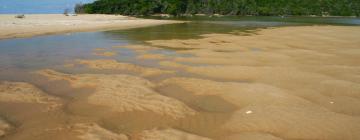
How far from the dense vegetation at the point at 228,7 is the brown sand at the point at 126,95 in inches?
3810

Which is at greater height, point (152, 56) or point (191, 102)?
point (152, 56)

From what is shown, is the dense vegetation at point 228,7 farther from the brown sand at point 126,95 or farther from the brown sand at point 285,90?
the brown sand at point 126,95

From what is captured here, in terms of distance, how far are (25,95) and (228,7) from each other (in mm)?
119505

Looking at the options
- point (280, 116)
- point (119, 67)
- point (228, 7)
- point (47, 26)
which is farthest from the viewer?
point (228, 7)

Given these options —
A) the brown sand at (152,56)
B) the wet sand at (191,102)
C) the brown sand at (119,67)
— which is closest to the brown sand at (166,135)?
the wet sand at (191,102)

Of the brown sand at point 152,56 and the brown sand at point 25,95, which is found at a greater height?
the brown sand at point 152,56

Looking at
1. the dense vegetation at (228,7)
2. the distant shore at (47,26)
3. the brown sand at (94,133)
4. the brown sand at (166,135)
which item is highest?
the dense vegetation at (228,7)

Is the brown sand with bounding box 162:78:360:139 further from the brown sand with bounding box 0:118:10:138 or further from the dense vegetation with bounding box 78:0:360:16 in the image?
the dense vegetation with bounding box 78:0:360:16

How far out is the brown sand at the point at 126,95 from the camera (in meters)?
7.58

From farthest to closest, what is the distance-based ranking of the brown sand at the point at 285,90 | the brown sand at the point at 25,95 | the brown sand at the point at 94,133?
the brown sand at the point at 25,95
the brown sand at the point at 285,90
the brown sand at the point at 94,133

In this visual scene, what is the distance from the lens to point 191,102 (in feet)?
27.2

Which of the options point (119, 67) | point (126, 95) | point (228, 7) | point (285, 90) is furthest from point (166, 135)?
point (228, 7)

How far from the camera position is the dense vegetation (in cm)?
10744

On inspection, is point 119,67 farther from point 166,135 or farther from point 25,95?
point 166,135
